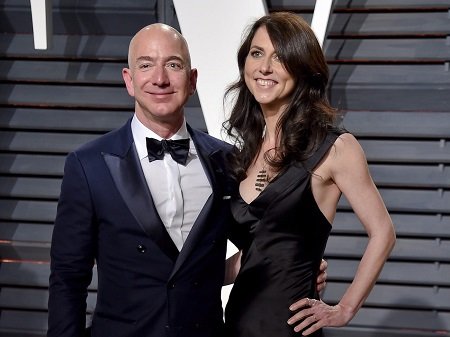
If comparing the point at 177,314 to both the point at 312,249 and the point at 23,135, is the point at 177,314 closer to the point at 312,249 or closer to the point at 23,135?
the point at 312,249

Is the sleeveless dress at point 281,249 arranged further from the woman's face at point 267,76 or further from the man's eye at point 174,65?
the man's eye at point 174,65

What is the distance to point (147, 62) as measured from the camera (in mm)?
2893

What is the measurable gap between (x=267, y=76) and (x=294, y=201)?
444 millimetres

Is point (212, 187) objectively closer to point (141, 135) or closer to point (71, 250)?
point (141, 135)

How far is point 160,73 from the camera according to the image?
9.35ft

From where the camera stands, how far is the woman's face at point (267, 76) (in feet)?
10.1

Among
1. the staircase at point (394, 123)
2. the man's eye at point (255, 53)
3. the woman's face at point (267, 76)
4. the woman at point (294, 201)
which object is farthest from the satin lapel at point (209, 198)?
the staircase at point (394, 123)

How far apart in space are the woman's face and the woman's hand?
0.69 meters

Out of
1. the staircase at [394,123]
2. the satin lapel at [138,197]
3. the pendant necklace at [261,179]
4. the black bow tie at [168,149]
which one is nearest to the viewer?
the satin lapel at [138,197]

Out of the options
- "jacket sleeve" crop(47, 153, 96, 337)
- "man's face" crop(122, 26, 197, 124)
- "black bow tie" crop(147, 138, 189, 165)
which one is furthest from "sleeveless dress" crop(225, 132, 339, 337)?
"jacket sleeve" crop(47, 153, 96, 337)

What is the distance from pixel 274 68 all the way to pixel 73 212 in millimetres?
845

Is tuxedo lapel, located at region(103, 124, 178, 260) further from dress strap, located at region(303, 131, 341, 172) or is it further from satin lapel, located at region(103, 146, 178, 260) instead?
dress strap, located at region(303, 131, 341, 172)

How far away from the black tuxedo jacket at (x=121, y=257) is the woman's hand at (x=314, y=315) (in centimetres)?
31

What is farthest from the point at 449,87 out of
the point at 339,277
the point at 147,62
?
the point at 147,62
